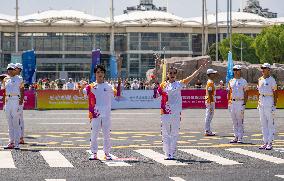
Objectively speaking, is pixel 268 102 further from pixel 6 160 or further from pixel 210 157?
pixel 6 160

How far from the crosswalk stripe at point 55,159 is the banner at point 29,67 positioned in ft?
90.9

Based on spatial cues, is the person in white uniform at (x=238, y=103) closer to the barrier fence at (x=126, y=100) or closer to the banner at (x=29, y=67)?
the barrier fence at (x=126, y=100)

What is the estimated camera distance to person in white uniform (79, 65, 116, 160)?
1429 centimetres

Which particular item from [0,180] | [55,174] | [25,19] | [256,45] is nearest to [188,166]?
[55,174]

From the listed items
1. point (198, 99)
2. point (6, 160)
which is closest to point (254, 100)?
point (198, 99)

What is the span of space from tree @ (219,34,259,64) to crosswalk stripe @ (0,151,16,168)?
91.2 m

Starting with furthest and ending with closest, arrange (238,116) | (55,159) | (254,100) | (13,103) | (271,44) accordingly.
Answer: (271,44), (254,100), (238,116), (13,103), (55,159)

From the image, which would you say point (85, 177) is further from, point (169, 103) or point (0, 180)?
point (169, 103)

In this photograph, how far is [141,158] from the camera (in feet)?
48.4

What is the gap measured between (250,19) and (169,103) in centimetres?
10989

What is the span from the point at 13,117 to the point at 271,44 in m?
83.1

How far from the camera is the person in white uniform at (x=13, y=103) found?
55.2ft

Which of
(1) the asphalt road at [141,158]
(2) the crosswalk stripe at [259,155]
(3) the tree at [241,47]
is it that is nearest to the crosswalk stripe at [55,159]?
(1) the asphalt road at [141,158]

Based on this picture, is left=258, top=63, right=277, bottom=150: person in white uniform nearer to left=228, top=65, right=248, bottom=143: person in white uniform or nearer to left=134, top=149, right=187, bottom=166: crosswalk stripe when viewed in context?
left=228, top=65, right=248, bottom=143: person in white uniform
